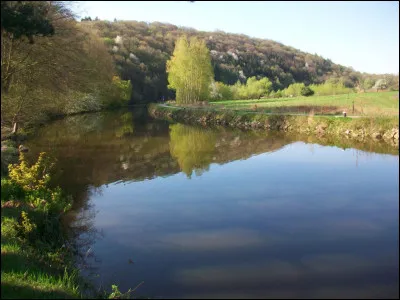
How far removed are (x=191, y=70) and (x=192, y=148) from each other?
29.9 metres

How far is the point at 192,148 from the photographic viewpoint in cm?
2558

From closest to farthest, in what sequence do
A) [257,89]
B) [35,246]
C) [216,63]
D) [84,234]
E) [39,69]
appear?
[35,246] < [84,234] < [39,69] < [257,89] < [216,63]

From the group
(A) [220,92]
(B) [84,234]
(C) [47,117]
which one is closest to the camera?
(B) [84,234]

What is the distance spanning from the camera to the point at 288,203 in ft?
41.9

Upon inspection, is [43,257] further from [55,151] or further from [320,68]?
[320,68]

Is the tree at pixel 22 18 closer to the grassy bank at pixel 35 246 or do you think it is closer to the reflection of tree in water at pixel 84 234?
the grassy bank at pixel 35 246

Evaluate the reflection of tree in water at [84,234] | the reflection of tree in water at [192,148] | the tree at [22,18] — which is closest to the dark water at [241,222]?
the reflection of tree in water at [84,234]

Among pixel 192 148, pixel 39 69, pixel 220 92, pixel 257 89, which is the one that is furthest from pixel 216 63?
pixel 39 69

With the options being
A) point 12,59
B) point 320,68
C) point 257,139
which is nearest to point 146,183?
point 12,59

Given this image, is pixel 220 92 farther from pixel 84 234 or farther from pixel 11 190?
pixel 84 234

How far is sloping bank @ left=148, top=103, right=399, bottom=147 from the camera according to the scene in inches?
989

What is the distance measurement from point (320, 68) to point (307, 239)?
155184 mm

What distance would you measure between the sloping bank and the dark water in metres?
4.34

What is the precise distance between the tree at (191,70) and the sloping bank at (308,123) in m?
6.99
